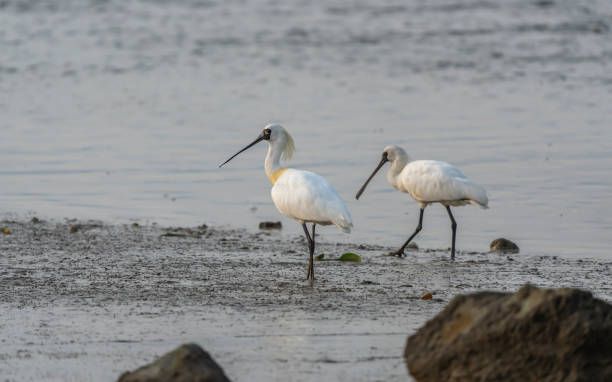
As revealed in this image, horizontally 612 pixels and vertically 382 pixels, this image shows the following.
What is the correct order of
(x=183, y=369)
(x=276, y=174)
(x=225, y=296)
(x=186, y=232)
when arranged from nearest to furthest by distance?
(x=183, y=369), (x=225, y=296), (x=276, y=174), (x=186, y=232)

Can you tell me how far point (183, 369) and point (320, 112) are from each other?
43.3ft

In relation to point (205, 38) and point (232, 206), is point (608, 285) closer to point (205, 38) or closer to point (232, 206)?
point (232, 206)

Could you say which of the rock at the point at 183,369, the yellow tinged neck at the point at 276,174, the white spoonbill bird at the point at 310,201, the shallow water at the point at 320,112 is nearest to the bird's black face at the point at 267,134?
the yellow tinged neck at the point at 276,174

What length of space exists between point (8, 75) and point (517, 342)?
19.5 metres

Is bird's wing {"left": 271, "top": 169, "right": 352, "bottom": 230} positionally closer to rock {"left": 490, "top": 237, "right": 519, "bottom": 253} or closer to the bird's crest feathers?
the bird's crest feathers

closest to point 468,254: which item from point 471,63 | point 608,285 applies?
point 608,285

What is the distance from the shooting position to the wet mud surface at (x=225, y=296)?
6090 millimetres

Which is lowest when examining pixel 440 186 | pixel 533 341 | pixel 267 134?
pixel 533 341

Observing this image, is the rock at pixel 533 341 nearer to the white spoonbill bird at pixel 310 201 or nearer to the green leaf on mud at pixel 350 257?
the white spoonbill bird at pixel 310 201

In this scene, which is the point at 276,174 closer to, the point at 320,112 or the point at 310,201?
the point at 310,201

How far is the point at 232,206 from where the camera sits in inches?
482

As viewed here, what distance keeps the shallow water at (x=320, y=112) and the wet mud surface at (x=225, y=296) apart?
1.02 meters

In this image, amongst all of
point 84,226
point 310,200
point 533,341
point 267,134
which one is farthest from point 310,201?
point 533,341

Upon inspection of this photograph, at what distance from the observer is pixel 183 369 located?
4.97m
